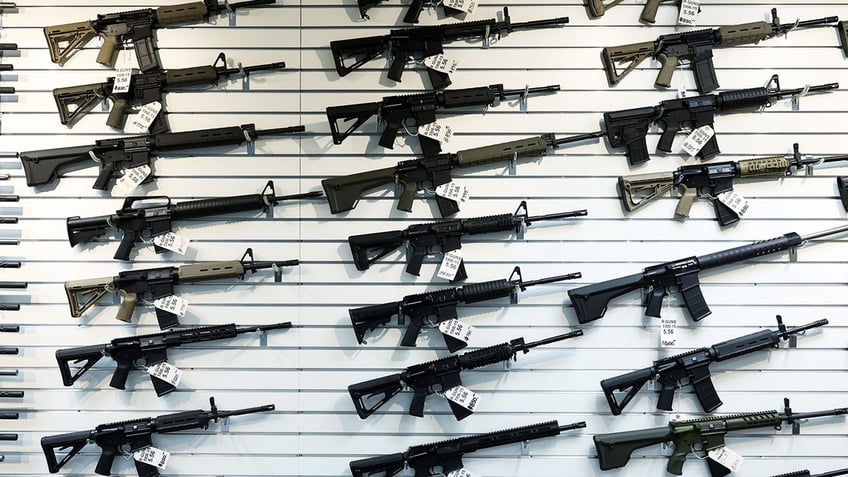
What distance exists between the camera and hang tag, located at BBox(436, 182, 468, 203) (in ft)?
14.9

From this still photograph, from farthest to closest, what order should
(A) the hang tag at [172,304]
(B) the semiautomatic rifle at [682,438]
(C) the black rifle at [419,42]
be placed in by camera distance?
(C) the black rifle at [419,42]
(A) the hang tag at [172,304]
(B) the semiautomatic rifle at [682,438]

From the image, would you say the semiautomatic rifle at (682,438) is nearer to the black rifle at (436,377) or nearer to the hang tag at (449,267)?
the black rifle at (436,377)

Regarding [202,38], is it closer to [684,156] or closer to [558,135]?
[558,135]

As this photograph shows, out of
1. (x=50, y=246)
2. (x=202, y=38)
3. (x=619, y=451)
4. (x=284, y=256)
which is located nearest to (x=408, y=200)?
(x=284, y=256)

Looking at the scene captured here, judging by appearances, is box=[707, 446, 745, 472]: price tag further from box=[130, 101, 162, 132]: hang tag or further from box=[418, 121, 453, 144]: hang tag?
box=[130, 101, 162, 132]: hang tag

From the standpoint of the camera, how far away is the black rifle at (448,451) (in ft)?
14.5

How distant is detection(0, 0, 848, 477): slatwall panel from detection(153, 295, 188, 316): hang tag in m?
0.10

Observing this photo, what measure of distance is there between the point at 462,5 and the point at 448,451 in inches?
118

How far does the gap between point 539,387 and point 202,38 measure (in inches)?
130

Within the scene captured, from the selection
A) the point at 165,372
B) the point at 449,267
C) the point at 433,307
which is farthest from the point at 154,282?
the point at 449,267

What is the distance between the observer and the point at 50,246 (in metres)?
4.66

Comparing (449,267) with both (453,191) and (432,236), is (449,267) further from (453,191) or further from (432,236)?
(453,191)

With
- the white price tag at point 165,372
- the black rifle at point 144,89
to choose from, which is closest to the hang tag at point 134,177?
the black rifle at point 144,89

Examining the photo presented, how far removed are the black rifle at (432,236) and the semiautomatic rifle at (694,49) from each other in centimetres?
107
